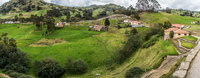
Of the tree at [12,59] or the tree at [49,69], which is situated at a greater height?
the tree at [12,59]

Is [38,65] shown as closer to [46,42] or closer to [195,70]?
[46,42]

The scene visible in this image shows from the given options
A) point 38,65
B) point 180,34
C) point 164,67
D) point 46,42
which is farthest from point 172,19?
point 38,65

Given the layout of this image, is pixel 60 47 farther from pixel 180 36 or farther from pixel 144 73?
pixel 180 36

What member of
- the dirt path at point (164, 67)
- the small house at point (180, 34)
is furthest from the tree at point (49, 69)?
the small house at point (180, 34)

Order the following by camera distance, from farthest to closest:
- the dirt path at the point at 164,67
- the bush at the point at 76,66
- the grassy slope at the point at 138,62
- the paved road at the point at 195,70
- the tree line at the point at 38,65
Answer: the bush at the point at 76,66 < the tree line at the point at 38,65 < the grassy slope at the point at 138,62 < the dirt path at the point at 164,67 < the paved road at the point at 195,70

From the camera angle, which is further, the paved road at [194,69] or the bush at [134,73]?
the bush at [134,73]

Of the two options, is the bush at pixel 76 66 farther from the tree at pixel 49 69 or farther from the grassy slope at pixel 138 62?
the tree at pixel 49 69
